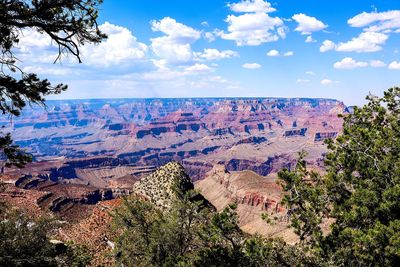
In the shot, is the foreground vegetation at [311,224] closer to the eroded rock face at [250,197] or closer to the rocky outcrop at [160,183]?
the rocky outcrop at [160,183]

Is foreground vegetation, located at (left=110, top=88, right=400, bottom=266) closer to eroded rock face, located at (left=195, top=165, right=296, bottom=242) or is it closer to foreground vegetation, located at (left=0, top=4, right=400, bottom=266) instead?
foreground vegetation, located at (left=0, top=4, right=400, bottom=266)

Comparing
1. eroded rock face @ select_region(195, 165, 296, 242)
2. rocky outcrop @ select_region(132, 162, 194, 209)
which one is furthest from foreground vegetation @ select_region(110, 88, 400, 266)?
eroded rock face @ select_region(195, 165, 296, 242)

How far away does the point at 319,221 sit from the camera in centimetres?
2036

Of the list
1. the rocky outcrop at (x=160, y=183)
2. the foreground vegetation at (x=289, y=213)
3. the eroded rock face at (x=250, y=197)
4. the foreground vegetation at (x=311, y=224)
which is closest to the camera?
the foreground vegetation at (x=289, y=213)

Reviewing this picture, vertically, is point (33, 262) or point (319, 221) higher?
point (319, 221)

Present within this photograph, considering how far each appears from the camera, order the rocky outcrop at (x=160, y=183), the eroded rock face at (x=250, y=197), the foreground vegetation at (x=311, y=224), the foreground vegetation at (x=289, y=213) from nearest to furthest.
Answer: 1. the foreground vegetation at (x=289, y=213)
2. the foreground vegetation at (x=311, y=224)
3. the rocky outcrop at (x=160, y=183)
4. the eroded rock face at (x=250, y=197)

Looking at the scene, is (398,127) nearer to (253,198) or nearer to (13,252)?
(13,252)

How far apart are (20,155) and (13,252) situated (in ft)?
20.8

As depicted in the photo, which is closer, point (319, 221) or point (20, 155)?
point (20, 155)

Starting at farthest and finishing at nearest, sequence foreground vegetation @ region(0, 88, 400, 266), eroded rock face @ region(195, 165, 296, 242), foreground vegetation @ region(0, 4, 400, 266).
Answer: eroded rock face @ region(195, 165, 296, 242), foreground vegetation @ region(0, 88, 400, 266), foreground vegetation @ region(0, 4, 400, 266)

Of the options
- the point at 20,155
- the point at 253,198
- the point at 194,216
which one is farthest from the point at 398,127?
the point at 253,198

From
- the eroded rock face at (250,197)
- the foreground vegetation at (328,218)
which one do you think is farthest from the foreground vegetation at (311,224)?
the eroded rock face at (250,197)

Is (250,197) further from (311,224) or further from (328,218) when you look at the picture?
(311,224)

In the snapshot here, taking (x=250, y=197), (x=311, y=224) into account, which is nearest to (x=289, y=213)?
(x=311, y=224)
